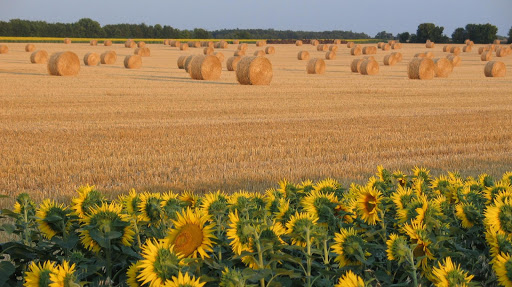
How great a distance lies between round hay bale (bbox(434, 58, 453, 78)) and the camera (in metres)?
29.8

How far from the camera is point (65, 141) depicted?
36.9ft

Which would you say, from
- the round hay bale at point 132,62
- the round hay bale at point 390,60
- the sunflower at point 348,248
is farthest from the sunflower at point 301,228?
the round hay bale at point 390,60

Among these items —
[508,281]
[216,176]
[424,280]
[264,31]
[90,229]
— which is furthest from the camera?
[264,31]

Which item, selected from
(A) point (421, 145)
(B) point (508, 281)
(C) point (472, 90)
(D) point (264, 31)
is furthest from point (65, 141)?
(D) point (264, 31)

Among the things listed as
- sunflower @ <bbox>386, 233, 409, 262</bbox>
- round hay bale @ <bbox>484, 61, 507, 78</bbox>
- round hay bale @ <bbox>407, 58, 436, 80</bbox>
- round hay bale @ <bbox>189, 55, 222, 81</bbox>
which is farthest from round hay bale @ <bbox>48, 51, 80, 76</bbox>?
sunflower @ <bbox>386, 233, 409, 262</bbox>

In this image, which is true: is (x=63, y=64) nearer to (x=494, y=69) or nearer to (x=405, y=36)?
(x=494, y=69)

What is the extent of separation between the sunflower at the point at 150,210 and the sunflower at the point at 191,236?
2.61ft

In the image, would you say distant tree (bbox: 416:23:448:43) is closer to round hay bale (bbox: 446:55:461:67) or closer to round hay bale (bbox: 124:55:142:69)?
round hay bale (bbox: 446:55:461:67)

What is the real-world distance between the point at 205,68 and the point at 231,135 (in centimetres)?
1451

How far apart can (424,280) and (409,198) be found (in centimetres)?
58

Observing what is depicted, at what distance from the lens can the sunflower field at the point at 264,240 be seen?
265 centimetres

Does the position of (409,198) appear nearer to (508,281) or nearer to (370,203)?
(370,203)

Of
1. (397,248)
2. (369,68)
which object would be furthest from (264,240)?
A: (369,68)

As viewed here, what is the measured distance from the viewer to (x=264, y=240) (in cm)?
284
